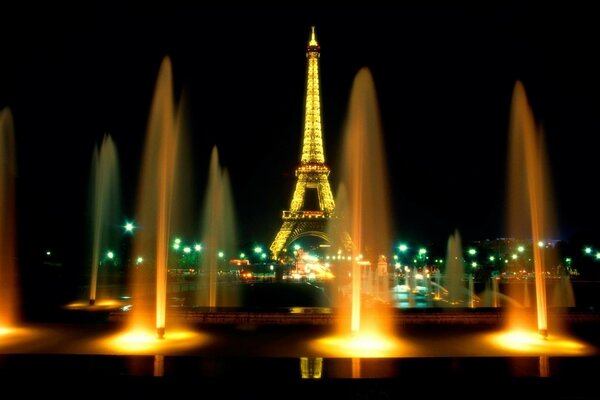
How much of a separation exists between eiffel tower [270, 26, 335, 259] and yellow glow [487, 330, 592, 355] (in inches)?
2244

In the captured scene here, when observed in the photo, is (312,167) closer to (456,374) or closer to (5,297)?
(5,297)

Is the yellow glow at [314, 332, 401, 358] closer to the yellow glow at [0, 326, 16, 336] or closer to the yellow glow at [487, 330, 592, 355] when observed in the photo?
the yellow glow at [487, 330, 592, 355]

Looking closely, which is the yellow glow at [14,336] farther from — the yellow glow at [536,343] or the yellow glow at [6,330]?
the yellow glow at [536,343]

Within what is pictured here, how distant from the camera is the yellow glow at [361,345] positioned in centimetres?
885

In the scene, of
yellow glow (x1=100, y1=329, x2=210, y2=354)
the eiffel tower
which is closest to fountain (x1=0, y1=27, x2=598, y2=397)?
yellow glow (x1=100, y1=329, x2=210, y2=354)

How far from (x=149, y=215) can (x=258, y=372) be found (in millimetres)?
38682

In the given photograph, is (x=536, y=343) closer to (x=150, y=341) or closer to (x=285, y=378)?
(x=285, y=378)

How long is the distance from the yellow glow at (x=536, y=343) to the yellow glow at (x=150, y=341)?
5900 mm

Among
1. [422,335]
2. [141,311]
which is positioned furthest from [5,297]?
[422,335]

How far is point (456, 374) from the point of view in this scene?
670 cm

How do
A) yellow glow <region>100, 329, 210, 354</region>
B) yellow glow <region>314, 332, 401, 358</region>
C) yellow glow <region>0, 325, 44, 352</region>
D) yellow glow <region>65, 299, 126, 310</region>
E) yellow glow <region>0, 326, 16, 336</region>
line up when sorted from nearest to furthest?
yellow glow <region>314, 332, 401, 358</region> < yellow glow <region>100, 329, 210, 354</region> < yellow glow <region>0, 325, 44, 352</region> < yellow glow <region>0, 326, 16, 336</region> < yellow glow <region>65, 299, 126, 310</region>

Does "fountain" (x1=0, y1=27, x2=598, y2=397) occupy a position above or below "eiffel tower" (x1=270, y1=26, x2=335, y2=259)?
below

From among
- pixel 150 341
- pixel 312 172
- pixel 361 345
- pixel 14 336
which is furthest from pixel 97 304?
pixel 312 172

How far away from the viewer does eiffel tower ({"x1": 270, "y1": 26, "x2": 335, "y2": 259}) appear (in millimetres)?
68500
